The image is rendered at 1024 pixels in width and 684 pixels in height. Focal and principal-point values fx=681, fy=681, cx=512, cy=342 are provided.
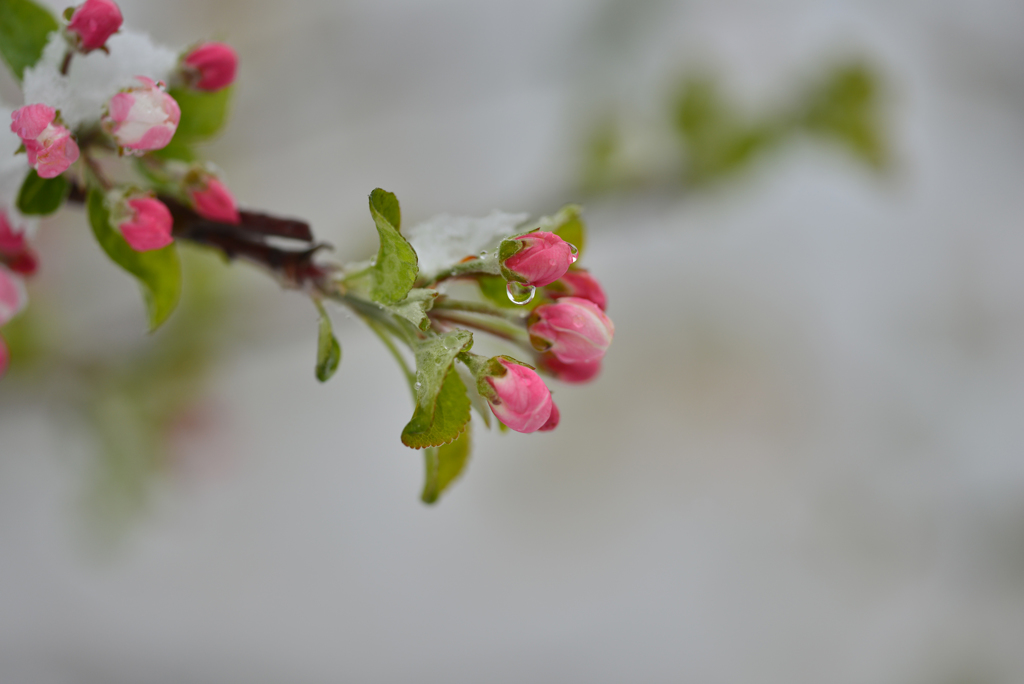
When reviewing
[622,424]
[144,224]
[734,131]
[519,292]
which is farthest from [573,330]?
[622,424]

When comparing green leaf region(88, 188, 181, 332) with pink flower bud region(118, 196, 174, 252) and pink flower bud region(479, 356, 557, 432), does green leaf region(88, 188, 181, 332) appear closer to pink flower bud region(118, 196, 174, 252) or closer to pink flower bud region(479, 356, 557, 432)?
pink flower bud region(118, 196, 174, 252)

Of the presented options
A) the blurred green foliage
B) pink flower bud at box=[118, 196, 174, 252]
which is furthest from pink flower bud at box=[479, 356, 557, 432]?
the blurred green foliage

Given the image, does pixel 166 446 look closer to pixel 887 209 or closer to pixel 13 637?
pixel 13 637

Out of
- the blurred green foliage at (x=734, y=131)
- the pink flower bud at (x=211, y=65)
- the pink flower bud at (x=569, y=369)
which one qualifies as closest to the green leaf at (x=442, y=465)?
the pink flower bud at (x=569, y=369)

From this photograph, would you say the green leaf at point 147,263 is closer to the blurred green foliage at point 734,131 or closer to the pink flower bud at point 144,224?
the pink flower bud at point 144,224

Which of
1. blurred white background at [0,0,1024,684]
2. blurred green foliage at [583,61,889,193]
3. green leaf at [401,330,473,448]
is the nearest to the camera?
green leaf at [401,330,473,448]
